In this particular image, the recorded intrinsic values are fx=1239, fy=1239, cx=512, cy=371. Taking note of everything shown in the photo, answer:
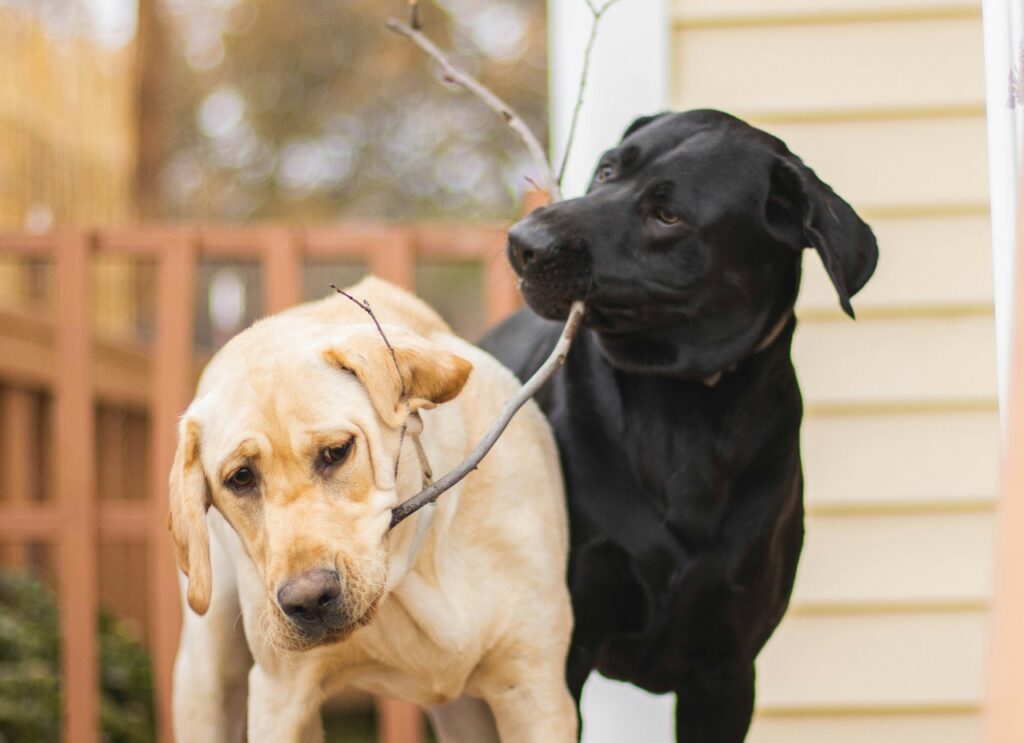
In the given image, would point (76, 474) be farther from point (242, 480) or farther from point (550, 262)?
point (550, 262)

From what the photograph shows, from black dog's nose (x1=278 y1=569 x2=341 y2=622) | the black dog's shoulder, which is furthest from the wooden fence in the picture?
black dog's nose (x1=278 y1=569 x2=341 y2=622)

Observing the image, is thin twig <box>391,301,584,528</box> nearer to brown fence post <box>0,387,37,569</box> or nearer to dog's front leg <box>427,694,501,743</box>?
dog's front leg <box>427,694,501,743</box>

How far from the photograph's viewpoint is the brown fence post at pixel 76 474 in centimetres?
397

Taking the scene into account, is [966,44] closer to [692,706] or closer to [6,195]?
[692,706]

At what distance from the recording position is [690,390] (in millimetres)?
2350

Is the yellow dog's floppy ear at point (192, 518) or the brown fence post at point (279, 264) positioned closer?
the yellow dog's floppy ear at point (192, 518)

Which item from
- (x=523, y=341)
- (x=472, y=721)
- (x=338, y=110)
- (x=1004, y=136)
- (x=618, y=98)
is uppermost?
(x=338, y=110)

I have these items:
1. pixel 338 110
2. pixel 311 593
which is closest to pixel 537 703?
pixel 311 593

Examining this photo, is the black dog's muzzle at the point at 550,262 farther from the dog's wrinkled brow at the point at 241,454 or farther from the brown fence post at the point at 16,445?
the brown fence post at the point at 16,445

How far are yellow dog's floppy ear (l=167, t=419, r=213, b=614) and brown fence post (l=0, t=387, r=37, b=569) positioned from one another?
3.27m

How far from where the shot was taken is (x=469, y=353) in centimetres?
240

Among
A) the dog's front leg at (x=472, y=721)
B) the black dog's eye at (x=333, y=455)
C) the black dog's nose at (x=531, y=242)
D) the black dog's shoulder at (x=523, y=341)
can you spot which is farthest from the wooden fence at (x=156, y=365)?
the black dog's eye at (x=333, y=455)

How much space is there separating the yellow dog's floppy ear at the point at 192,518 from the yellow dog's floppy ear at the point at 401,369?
27cm

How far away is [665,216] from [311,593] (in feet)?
3.12
